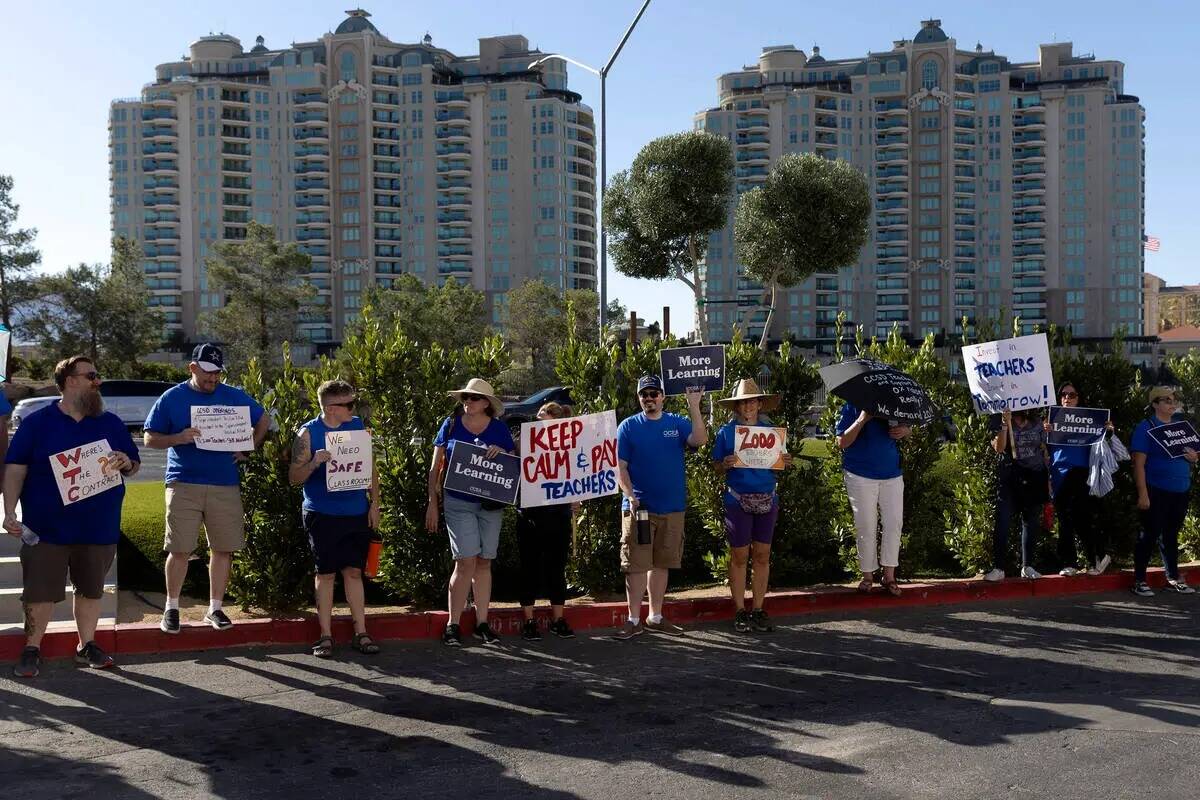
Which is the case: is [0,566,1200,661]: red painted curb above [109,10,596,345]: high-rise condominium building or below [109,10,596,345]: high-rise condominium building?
Result: below

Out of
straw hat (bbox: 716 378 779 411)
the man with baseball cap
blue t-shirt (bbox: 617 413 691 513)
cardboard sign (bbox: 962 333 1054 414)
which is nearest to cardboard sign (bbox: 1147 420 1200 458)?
cardboard sign (bbox: 962 333 1054 414)

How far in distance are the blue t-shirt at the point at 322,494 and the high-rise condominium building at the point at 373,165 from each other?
11945 centimetres

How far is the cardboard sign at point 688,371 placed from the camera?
9.38m

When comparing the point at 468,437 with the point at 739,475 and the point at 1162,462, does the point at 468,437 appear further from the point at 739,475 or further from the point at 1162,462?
the point at 1162,462

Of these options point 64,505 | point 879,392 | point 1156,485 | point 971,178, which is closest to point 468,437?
point 64,505

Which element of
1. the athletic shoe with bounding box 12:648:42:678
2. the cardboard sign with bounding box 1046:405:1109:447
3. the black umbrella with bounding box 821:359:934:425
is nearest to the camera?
the athletic shoe with bounding box 12:648:42:678

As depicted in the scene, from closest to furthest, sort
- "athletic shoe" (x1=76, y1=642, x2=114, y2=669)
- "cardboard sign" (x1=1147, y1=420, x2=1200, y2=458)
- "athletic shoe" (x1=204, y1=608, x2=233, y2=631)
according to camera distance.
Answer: "athletic shoe" (x1=76, y1=642, x2=114, y2=669) < "athletic shoe" (x1=204, y1=608, x2=233, y2=631) < "cardboard sign" (x1=1147, y1=420, x2=1200, y2=458)

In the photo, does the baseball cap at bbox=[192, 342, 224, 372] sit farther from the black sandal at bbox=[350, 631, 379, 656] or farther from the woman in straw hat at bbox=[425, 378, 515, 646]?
the black sandal at bbox=[350, 631, 379, 656]

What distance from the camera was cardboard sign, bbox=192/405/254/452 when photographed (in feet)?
26.0

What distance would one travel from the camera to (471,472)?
8336mm

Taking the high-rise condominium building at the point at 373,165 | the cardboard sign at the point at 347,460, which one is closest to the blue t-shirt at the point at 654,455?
the cardboard sign at the point at 347,460

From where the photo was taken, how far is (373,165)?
129 metres

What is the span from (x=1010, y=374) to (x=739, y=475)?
306 cm

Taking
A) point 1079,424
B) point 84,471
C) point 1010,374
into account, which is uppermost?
point 1010,374
